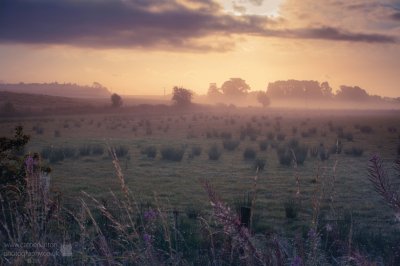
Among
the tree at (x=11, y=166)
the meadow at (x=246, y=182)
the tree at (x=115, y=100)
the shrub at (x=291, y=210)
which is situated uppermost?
the tree at (x=115, y=100)

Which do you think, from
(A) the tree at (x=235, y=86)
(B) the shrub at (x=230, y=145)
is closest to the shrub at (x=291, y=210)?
(B) the shrub at (x=230, y=145)

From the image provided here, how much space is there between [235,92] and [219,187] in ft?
613

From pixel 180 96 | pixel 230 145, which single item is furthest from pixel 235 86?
pixel 230 145

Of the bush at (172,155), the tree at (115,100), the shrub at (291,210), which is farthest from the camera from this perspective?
the tree at (115,100)

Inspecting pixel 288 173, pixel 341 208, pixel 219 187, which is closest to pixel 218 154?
pixel 288 173

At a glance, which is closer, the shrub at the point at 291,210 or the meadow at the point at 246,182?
the meadow at the point at 246,182

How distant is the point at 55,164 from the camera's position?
20.1m

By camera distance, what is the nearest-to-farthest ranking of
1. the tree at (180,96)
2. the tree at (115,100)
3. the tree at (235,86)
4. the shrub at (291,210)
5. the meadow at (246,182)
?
1. the meadow at (246,182)
2. the shrub at (291,210)
3. the tree at (115,100)
4. the tree at (180,96)
5. the tree at (235,86)

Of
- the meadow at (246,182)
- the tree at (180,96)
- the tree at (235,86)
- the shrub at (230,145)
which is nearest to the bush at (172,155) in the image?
the meadow at (246,182)

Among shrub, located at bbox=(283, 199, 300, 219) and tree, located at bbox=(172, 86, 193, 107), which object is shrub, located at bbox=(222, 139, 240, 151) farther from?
tree, located at bbox=(172, 86, 193, 107)

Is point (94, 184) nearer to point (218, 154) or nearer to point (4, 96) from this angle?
point (218, 154)

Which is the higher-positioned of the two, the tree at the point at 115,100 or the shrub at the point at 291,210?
the tree at the point at 115,100

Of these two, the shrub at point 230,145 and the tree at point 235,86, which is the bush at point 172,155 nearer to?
the shrub at point 230,145

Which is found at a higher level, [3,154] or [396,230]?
[3,154]
